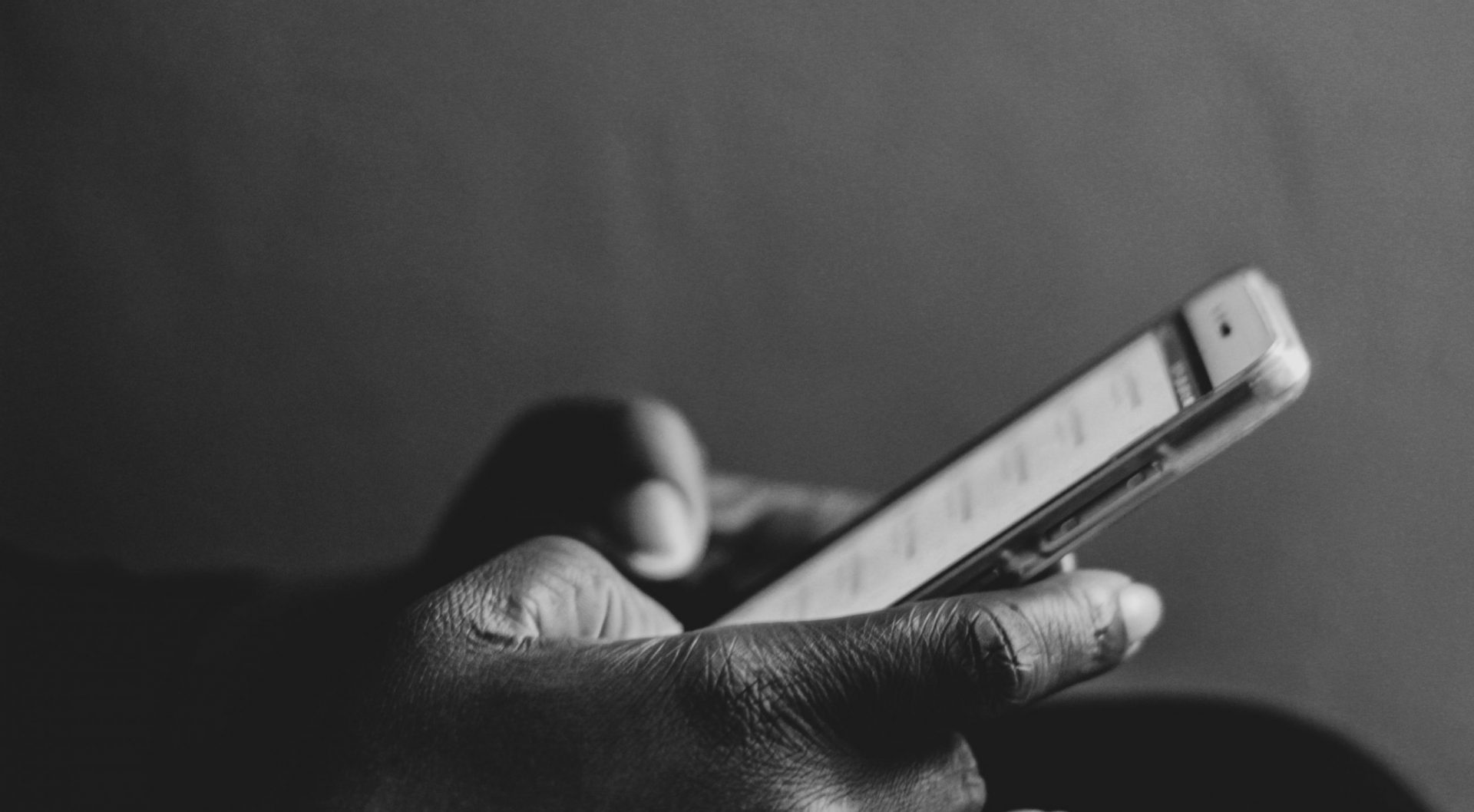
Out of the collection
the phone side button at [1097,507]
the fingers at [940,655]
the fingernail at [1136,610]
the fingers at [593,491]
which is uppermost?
the phone side button at [1097,507]

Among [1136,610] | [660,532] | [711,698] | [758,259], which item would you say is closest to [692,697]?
[711,698]

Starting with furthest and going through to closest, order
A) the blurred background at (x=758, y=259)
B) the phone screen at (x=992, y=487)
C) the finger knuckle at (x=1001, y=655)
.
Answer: the blurred background at (x=758, y=259) < the phone screen at (x=992, y=487) < the finger knuckle at (x=1001, y=655)

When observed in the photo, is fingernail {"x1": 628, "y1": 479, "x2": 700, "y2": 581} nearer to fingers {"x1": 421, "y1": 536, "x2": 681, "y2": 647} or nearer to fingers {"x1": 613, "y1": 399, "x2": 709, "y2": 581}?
fingers {"x1": 613, "y1": 399, "x2": 709, "y2": 581}

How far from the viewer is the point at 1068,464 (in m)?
0.64

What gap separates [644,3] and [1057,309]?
49 centimetres

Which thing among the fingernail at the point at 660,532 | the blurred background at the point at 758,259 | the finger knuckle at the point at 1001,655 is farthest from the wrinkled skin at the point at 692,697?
the blurred background at the point at 758,259

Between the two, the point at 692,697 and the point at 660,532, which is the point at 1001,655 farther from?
the point at 660,532

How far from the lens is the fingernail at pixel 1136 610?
58cm

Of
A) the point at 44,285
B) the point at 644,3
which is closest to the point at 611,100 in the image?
the point at 644,3

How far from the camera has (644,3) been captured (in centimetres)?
118

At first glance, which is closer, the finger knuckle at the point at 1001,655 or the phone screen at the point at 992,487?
the finger knuckle at the point at 1001,655

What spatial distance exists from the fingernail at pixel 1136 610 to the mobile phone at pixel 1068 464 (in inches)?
1.6

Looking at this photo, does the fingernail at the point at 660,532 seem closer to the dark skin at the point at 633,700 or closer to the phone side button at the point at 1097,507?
the dark skin at the point at 633,700

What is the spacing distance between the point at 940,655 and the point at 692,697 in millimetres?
109
